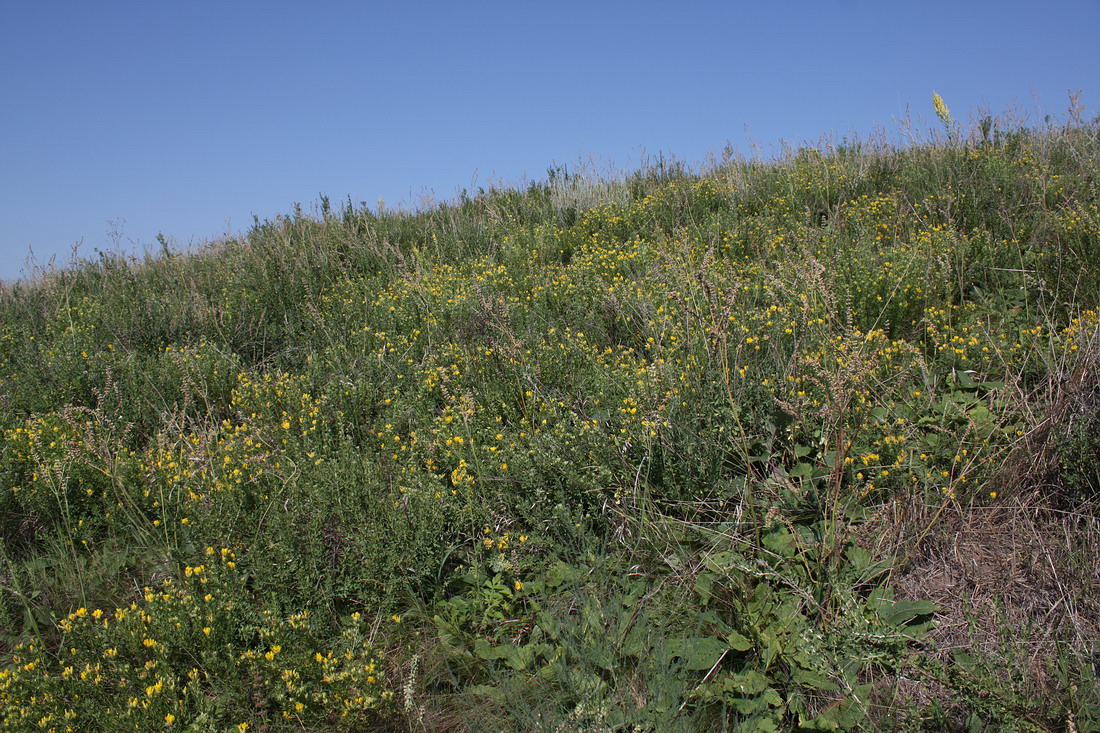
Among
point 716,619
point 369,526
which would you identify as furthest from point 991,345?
point 369,526

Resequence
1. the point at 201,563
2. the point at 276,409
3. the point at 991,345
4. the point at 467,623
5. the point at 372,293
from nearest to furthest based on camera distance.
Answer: the point at 467,623
the point at 201,563
the point at 991,345
the point at 276,409
the point at 372,293

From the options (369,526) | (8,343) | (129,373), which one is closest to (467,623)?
(369,526)

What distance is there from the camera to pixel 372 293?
6.13 meters

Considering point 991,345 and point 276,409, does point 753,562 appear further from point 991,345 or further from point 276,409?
point 276,409

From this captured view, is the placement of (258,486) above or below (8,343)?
below

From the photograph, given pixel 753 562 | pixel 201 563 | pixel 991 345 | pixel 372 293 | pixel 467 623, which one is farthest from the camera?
pixel 372 293

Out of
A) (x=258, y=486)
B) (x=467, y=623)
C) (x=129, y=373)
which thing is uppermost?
(x=129, y=373)

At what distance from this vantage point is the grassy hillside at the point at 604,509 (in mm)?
2250

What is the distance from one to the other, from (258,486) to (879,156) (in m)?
7.57

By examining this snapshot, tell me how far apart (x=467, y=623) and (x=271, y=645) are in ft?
2.67

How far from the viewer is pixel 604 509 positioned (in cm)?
309

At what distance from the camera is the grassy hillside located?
2250mm

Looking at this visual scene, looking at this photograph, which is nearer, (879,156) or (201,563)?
(201,563)

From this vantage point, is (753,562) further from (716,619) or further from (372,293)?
(372,293)
